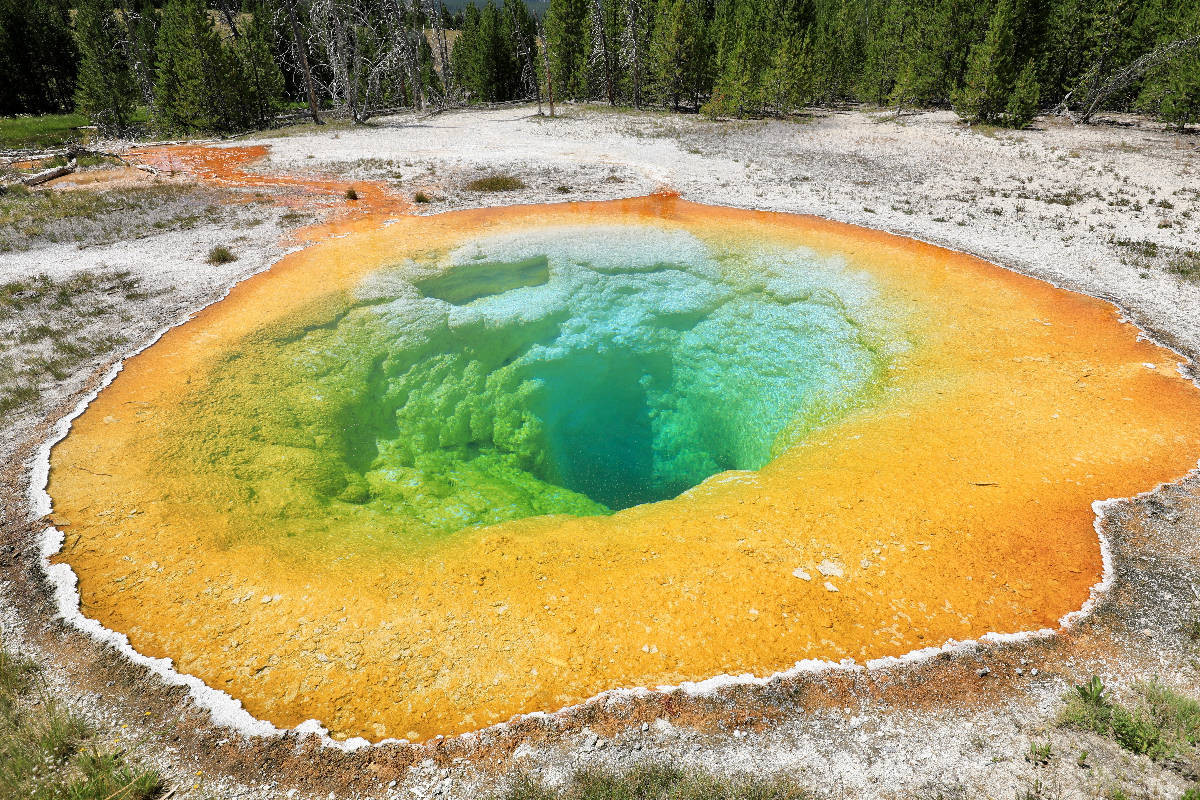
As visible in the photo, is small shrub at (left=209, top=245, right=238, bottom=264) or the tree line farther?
the tree line

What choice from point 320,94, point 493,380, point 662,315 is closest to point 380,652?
point 493,380

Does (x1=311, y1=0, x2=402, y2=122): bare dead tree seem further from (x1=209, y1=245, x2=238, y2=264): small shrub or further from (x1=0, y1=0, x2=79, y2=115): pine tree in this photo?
(x1=0, y1=0, x2=79, y2=115): pine tree

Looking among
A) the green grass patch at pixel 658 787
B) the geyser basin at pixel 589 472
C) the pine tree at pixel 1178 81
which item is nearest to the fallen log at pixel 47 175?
the geyser basin at pixel 589 472

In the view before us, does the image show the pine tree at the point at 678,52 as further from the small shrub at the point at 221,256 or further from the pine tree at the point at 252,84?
the small shrub at the point at 221,256

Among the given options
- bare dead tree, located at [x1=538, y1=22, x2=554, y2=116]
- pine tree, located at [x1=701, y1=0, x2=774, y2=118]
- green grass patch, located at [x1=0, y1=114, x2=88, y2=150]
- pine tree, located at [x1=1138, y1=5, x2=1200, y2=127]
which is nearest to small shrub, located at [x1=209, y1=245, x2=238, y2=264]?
green grass patch, located at [x1=0, y1=114, x2=88, y2=150]

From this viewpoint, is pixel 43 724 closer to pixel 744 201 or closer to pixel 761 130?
pixel 744 201
